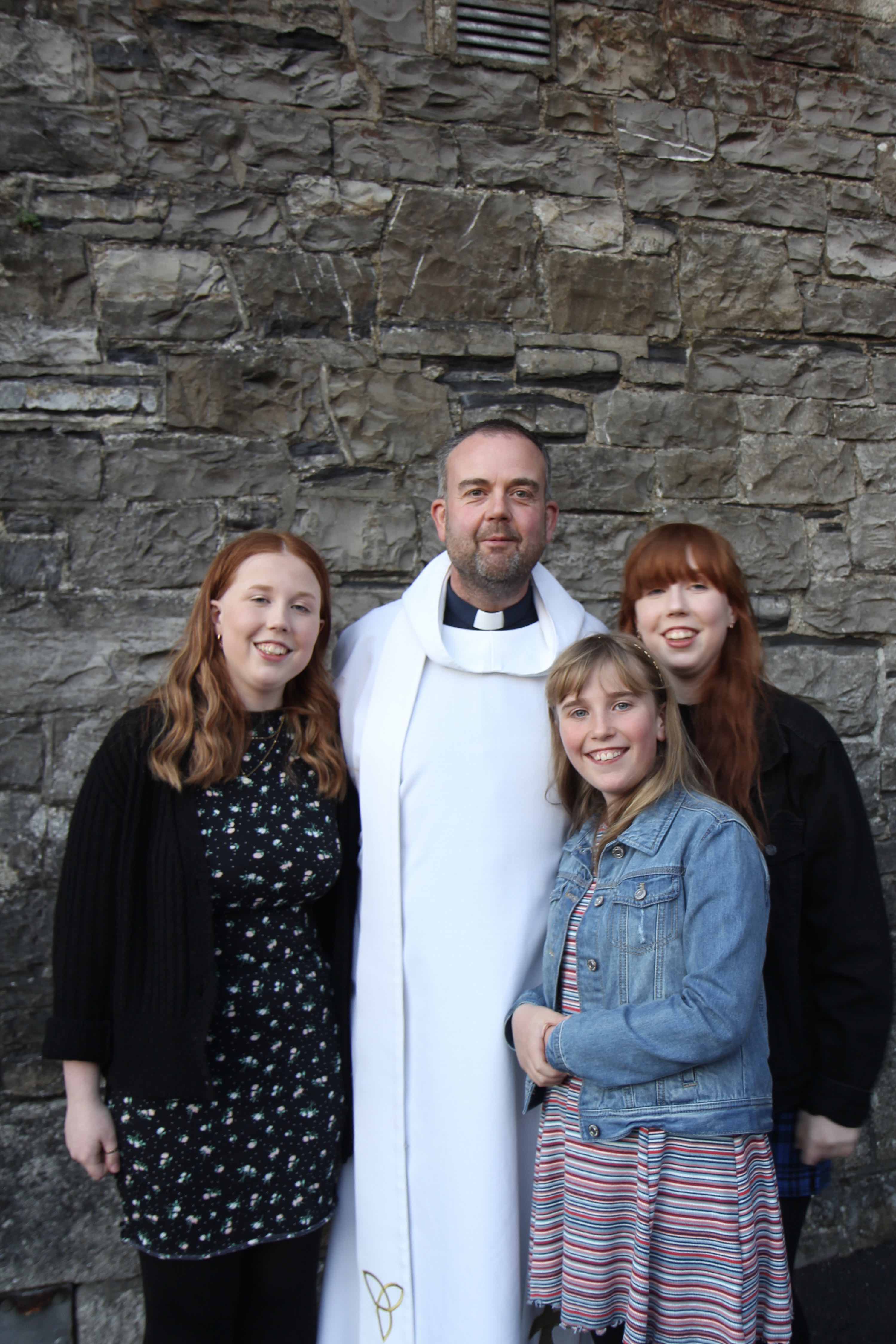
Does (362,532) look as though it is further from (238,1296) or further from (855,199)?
(855,199)

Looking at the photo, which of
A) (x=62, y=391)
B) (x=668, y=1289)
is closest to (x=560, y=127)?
(x=62, y=391)

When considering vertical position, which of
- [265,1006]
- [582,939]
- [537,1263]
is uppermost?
[582,939]

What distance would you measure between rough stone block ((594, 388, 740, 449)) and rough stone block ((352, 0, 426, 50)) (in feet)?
3.77

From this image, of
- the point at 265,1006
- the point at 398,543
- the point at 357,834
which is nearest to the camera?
the point at 265,1006

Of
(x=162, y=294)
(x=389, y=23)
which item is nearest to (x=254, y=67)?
(x=389, y=23)

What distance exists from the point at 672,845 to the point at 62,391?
2.01 meters

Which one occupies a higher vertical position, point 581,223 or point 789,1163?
point 581,223

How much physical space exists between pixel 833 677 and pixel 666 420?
0.98 m

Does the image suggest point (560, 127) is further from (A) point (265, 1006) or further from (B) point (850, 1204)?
(B) point (850, 1204)

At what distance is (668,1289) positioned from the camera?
1546mm

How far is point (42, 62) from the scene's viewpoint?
262cm

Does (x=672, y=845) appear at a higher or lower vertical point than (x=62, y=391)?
lower

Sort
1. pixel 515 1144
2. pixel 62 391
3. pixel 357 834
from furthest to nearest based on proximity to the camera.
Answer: pixel 62 391 → pixel 357 834 → pixel 515 1144

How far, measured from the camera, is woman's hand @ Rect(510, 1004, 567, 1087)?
1.68m
